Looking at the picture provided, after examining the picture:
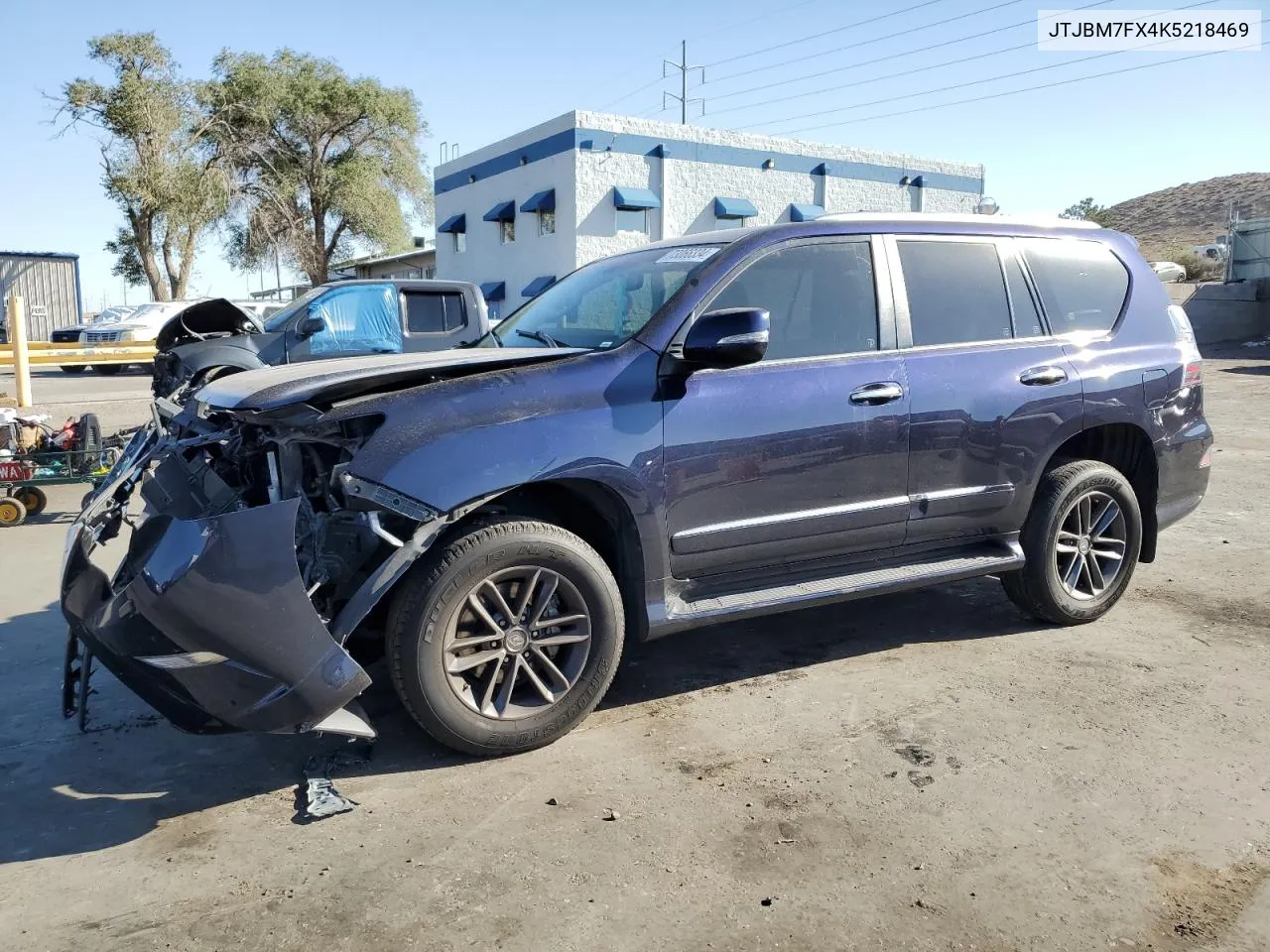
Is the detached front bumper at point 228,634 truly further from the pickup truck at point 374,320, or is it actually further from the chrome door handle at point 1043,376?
the pickup truck at point 374,320

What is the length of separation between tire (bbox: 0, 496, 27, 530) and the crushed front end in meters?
4.53

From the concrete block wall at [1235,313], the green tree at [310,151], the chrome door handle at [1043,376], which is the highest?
the green tree at [310,151]

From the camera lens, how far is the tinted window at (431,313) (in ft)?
34.0

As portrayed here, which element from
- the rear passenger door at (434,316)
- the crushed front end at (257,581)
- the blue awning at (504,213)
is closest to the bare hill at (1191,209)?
the blue awning at (504,213)

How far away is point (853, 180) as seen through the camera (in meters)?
30.2

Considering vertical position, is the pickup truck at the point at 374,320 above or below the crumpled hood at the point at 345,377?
above

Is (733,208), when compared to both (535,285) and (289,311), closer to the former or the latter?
(535,285)

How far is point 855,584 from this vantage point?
4.20m

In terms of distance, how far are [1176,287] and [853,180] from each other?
1158 centimetres

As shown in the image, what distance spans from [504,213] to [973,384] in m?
25.1

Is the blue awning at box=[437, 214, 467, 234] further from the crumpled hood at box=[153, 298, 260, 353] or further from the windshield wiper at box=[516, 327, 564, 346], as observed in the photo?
the windshield wiper at box=[516, 327, 564, 346]

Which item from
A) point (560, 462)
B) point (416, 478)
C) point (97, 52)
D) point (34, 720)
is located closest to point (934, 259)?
point (560, 462)

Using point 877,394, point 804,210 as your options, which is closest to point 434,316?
point 877,394

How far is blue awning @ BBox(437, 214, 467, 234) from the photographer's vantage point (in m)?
31.2
